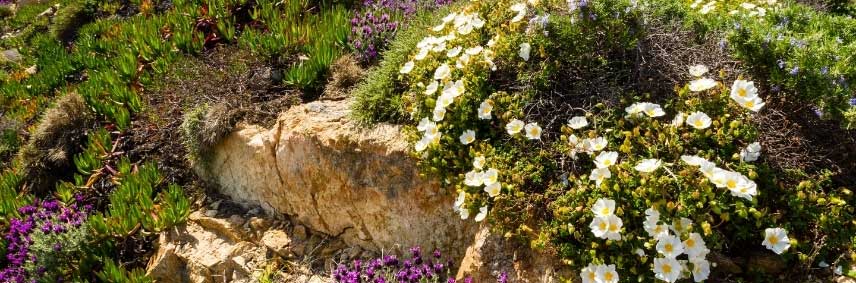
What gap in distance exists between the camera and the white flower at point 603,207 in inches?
95.7

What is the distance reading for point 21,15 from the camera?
9.52 meters

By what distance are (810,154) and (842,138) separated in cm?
17

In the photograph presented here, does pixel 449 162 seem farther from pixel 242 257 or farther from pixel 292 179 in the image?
pixel 242 257

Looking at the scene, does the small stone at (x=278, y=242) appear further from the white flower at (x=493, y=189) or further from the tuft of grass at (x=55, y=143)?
the tuft of grass at (x=55, y=143)

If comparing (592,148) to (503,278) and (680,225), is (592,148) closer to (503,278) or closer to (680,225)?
(680,225)

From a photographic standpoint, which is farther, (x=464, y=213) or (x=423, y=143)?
(x=423, y=143)

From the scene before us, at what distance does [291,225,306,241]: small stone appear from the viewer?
152 inches

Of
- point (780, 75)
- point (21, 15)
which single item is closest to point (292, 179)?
point (780, 75)

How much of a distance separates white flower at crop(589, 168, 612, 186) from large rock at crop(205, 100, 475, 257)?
0.81 metres

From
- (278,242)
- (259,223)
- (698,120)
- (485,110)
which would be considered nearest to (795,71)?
(698,120)

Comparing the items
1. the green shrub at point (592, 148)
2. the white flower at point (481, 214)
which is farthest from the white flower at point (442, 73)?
the white flower at point (481, 214)

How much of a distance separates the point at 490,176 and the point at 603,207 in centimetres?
55

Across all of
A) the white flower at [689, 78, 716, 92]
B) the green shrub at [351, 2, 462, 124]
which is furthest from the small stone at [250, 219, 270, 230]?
the white flower at [689, 78, 716, 92]

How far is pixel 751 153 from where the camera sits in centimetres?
251
